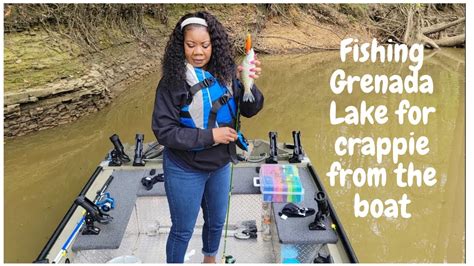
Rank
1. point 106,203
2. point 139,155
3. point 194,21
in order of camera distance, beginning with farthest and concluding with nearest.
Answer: point 139,155 → point 106,203 → point 194,21

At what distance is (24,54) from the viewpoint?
20.3 ft

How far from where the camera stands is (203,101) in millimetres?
1718

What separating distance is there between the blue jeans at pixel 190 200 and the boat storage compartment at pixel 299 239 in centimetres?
54

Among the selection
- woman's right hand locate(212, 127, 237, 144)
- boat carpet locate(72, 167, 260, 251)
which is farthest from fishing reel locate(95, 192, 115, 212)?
woman's right hand locate(212, 127, 237, 144)

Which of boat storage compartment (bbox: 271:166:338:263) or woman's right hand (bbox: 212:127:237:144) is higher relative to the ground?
woman's right hand (bbox: 212:127:237:144)

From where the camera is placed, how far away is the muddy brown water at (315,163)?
11.8ft

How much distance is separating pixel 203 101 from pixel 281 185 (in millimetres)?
1376

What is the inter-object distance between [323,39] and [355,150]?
10086mm

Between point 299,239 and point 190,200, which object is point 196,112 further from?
point 299,239

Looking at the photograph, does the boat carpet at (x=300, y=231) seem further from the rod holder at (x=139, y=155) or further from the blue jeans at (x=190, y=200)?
the rod holder at (x=139, y=155)

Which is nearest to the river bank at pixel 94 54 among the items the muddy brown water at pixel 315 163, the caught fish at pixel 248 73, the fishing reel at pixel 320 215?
the muddy brown water at pixel 315 163

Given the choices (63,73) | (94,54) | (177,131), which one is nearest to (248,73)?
(177,131)

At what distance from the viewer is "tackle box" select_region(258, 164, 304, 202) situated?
2.85 m

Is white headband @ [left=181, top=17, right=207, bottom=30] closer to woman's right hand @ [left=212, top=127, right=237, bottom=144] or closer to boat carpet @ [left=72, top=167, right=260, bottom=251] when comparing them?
woman's right hand @ [left=212, top=127, right=237, bottom=144]
